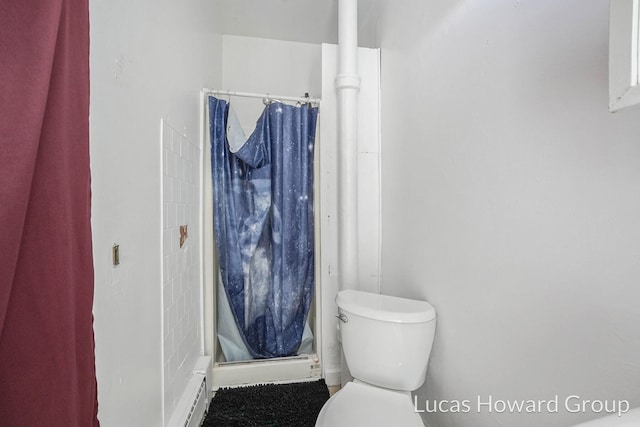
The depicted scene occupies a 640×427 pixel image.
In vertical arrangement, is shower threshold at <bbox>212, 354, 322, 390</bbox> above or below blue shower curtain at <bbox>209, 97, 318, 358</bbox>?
below

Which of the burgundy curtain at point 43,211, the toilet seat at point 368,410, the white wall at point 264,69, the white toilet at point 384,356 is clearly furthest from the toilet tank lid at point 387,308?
the white wall at point 264,69

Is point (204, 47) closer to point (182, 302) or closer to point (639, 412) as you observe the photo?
point (182, 302)

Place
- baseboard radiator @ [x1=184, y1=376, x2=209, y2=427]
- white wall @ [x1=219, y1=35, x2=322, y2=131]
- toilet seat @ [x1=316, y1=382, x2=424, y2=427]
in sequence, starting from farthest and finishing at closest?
white wall @ [x1=219, y1=35, x2=322, y2=131]
baseboard radiator @ [x1=184, y1=376, x2=209, y2=427]
toilet seat @ [x1=316, y1=382, x2=424, y2=427]

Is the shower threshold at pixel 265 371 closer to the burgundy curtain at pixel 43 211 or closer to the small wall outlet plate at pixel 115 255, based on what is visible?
the small wall outlet plate at pixel 115 255

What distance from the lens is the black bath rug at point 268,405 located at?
1.34 metres

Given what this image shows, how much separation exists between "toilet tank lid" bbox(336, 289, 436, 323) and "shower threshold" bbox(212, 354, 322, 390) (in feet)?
2.37

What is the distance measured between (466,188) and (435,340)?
2.03ft

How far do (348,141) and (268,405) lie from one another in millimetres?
1436

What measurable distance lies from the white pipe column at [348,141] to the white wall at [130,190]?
806mm

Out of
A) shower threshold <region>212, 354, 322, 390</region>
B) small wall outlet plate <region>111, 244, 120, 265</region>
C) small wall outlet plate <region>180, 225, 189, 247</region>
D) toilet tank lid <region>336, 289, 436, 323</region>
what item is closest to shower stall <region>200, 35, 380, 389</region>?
shower threshold <region>212, 354, 322, 390</region>

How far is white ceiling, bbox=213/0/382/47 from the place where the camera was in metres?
1.81

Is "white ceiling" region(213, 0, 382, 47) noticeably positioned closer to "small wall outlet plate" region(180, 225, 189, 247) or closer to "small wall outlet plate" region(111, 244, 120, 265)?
"small wall outlet plate" region(180, 225, 189, 247)

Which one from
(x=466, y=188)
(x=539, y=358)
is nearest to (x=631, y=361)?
(x=539, y=358)

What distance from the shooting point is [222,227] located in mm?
1662
